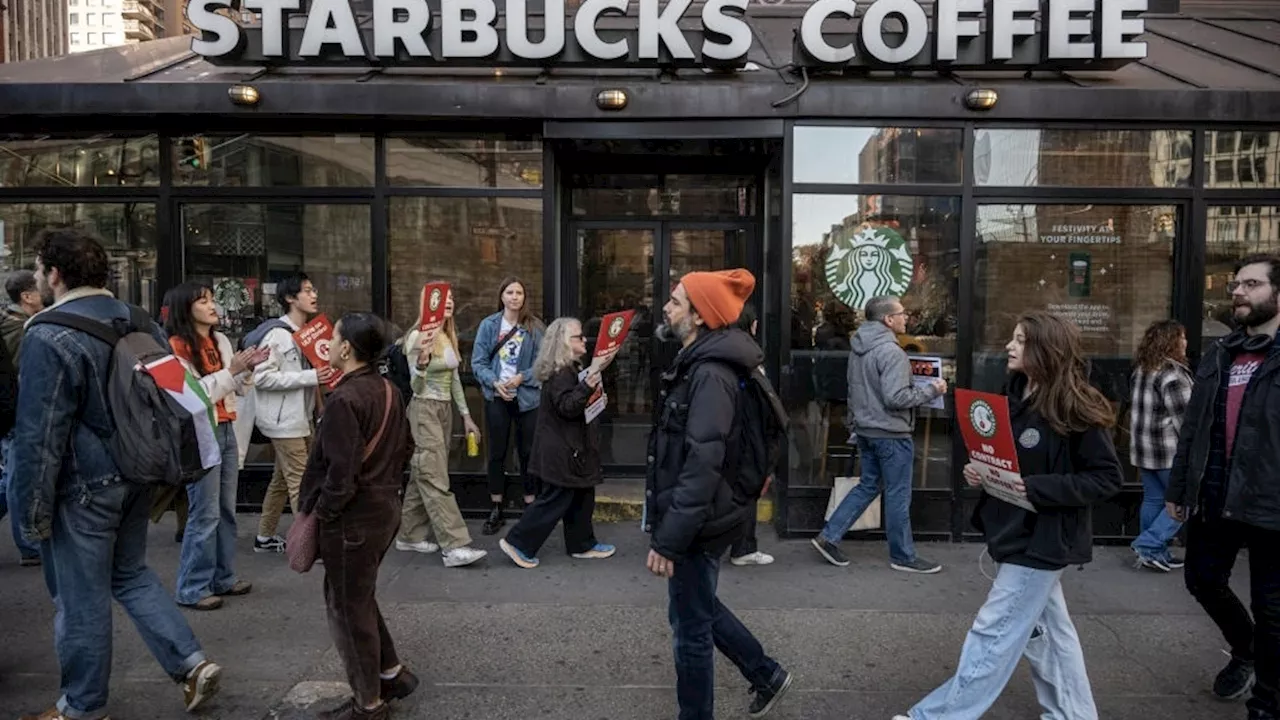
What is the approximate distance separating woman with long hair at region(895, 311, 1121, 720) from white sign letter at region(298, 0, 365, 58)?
214 inches

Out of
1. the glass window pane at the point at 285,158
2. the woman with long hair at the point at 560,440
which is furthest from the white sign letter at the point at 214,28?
the woman with long hair at the point at 560,440

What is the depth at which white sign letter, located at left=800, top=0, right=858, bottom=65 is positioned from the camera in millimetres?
6523

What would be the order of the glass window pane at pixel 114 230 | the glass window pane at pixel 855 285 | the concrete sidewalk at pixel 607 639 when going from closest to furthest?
1. the concrete sidewalk at pixel 607 639
2. the glass window pane at pixel 855 285
3. the glass window pane at pixel 114 230

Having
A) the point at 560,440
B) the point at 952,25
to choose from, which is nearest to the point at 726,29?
the point at 952,25

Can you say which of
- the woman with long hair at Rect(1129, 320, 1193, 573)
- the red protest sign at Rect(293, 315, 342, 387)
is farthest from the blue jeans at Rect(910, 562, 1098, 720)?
the red protest sign at Rect(293, 315, 342, 387)

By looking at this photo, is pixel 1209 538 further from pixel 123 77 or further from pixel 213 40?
pixel 123 77

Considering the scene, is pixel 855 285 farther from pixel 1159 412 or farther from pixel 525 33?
pixel 525 33

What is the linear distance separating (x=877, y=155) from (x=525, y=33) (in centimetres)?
288

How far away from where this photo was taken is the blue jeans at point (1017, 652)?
3.31 meters

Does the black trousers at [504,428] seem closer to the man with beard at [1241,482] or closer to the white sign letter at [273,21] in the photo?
the white sign letter at [273,21]

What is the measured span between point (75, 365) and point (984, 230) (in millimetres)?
6098

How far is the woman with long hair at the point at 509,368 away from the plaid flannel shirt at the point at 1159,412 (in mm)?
4220

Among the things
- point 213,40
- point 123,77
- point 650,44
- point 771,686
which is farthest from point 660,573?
point 123,77

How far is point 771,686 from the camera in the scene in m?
3.61
